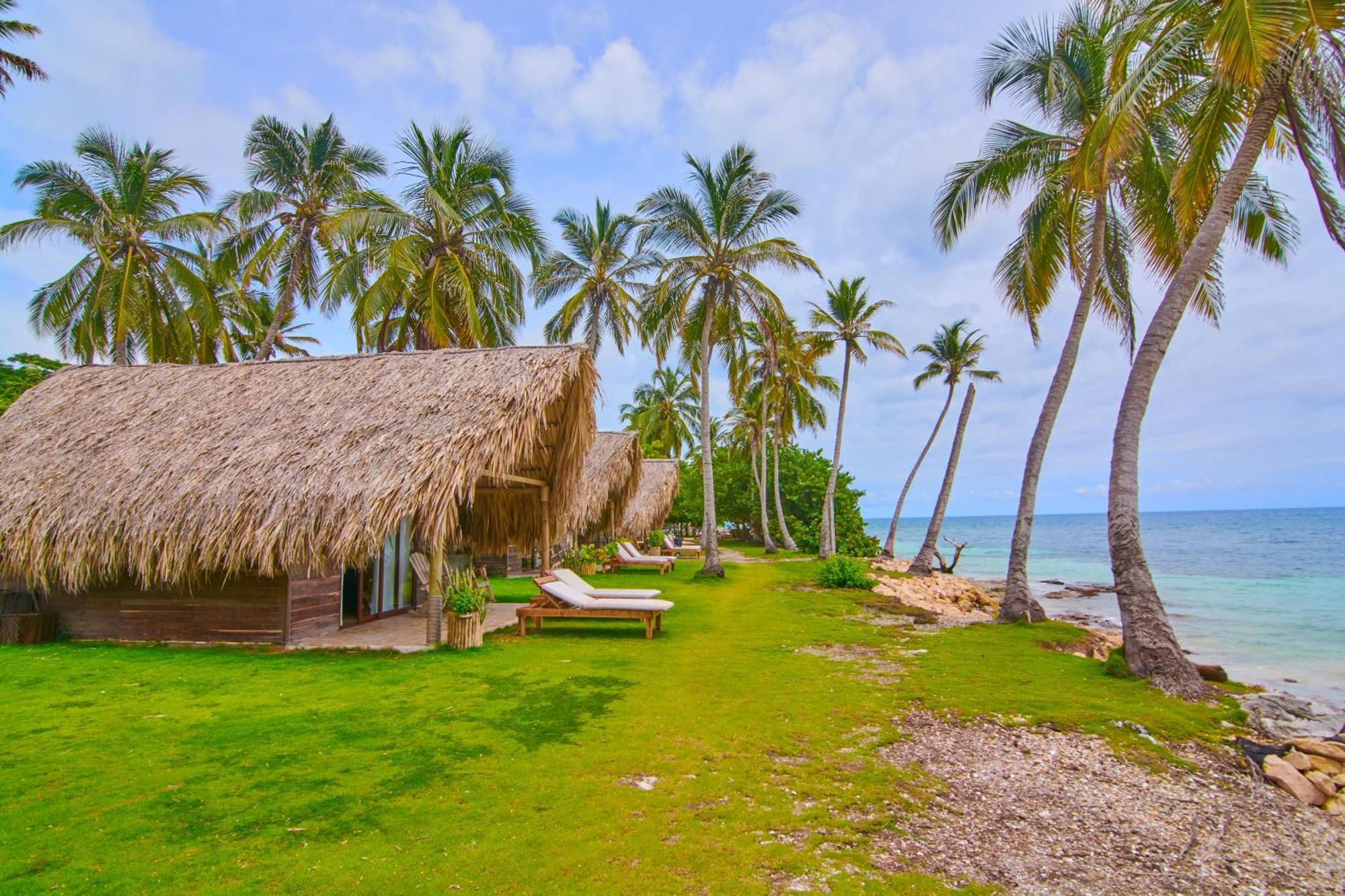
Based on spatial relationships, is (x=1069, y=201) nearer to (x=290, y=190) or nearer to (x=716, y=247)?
(x=716, y=247)

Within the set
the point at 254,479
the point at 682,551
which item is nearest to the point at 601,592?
the point at 254,479

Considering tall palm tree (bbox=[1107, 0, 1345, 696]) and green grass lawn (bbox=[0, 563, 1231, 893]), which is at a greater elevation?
tall palm tree (bbox=[1107, 0, 1345, 696])

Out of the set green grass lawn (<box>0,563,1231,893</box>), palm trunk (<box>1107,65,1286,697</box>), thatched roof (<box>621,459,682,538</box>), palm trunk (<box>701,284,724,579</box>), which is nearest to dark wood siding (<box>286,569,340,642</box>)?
green grass lawn (<box>0,563,1231,893</box>)

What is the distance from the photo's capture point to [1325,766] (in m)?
4.29

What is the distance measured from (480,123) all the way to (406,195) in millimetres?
2829

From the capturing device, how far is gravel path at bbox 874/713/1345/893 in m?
3.00

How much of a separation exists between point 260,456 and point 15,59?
31.2ft

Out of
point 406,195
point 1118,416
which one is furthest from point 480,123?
point 1118,416

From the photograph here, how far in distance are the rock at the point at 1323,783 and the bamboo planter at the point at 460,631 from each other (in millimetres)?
7625

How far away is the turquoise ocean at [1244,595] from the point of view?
1016 centimetres

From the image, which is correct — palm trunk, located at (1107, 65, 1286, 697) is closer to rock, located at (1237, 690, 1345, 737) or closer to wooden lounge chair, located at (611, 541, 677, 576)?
rock, located at (1237, 690, 1345, 737)

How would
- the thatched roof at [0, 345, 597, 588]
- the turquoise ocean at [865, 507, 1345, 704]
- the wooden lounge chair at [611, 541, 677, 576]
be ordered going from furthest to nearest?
the wooden lounge chair at [611, 541, 677, 576] → the turquoise ocean at [865, 507, 1345, 704] → the thatched roof at [0, 345, 597, 588]

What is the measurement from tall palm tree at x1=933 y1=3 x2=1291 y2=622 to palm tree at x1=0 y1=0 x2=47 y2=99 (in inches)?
630

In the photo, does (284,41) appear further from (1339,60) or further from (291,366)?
(1339,60)
